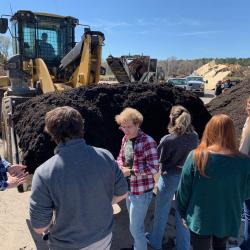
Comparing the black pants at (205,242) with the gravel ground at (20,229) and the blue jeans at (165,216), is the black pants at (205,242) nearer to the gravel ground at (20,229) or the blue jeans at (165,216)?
the blue jeans at (165,216)

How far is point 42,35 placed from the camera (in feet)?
27.7

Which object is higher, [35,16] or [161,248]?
[35,16]

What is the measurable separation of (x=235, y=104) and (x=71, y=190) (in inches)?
301

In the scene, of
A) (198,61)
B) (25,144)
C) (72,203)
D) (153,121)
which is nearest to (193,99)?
(153,121)

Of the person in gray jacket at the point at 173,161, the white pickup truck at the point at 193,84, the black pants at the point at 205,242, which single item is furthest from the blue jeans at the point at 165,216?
the white pickup truck at the point at 193,84

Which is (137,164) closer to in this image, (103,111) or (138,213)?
(138,213)

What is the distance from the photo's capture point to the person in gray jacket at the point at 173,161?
12.0 feet

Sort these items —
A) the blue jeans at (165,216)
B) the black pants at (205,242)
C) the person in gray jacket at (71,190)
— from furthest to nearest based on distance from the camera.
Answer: the blue jeans at (165,216) < the black pants at (205,242) < the person in gray jacket at (71,190)

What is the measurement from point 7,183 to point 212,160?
169 cm

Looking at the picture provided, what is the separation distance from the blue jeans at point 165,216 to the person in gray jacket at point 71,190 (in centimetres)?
160

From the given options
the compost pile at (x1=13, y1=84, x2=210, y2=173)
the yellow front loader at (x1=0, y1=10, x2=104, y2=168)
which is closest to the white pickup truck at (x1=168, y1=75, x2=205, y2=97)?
the yellow front loader at (x1=0, y1=10, x2=104, y2=168)

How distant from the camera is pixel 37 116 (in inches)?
183

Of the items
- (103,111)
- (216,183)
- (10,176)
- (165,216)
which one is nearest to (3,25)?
(103,111)

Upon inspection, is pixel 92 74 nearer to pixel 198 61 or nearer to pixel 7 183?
pixel 7 183
